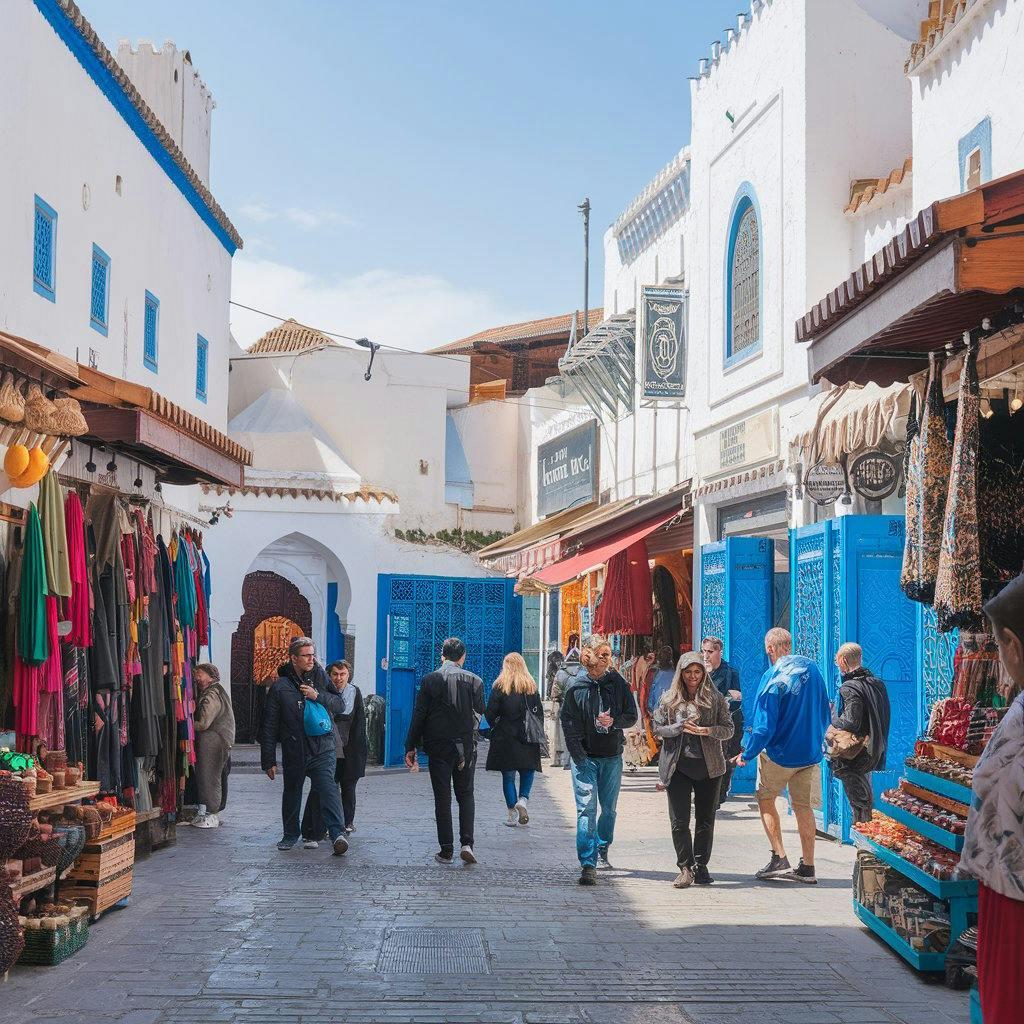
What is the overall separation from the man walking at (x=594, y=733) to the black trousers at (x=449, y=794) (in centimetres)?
105

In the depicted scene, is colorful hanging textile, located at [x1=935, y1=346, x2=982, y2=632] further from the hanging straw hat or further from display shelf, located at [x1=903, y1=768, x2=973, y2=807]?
the hanging straw hat

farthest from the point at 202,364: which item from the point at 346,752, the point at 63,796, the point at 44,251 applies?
the point at 63,796

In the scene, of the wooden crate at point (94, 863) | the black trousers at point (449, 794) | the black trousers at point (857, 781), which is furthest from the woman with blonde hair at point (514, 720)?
the wooden crate at point (94, 863)

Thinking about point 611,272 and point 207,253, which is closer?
point 207,253

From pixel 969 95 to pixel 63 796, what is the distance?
7004 mm

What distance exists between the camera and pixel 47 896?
23.7ft

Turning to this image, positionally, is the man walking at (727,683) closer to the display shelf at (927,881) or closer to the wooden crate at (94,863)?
the display shelf at (927,881)

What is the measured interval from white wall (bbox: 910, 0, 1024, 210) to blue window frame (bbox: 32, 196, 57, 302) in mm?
6361

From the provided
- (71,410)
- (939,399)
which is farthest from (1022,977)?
(71,410)

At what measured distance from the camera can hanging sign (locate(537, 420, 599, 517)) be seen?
21.3m

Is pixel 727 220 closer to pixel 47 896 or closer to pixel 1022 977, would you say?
pixel 47 896

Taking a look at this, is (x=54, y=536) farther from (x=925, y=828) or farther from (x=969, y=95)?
(x=969, y=95)

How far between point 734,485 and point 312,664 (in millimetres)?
5486

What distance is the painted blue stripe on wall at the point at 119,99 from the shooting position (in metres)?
10.3
